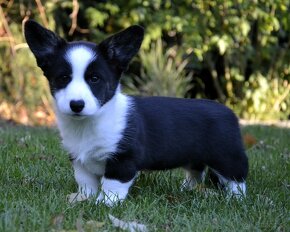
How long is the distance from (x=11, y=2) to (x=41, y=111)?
192 centimetres

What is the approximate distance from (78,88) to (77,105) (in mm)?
102

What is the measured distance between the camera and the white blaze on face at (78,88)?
347 centimetres

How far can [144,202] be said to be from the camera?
3650mm

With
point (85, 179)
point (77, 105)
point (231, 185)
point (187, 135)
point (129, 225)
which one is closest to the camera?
point (129, 225)

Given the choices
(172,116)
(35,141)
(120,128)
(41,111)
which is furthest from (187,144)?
(41,111)

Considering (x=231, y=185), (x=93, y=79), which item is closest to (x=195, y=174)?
(x=231, y=185)

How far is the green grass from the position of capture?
10.4 feet

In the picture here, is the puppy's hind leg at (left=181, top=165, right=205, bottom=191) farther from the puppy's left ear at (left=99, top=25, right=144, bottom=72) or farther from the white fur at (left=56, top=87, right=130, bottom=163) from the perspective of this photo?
the puppy's left ear at (left=99, top=25, right=144, bottom=72)

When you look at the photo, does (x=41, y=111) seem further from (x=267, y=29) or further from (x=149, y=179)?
(x=149, y=179)

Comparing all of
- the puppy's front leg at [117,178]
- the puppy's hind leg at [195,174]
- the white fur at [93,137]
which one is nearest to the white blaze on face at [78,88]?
the white fur at [93,137]

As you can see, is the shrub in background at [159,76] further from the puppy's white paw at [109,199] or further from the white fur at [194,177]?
the puppy's white paw at [109,199]

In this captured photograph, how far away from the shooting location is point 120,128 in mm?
3811

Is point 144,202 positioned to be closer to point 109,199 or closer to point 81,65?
point 109,199

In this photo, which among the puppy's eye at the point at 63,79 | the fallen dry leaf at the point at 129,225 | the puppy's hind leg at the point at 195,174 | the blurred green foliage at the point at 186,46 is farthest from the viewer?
→ the blurred green foliage at the point at 186,46
